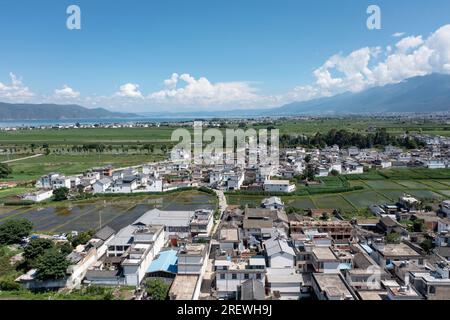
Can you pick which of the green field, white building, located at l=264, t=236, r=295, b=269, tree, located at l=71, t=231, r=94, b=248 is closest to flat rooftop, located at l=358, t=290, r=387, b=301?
white building, located at l=264, t=236, r=295, b=269

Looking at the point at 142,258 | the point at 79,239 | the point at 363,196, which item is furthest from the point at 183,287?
the point at 363,196

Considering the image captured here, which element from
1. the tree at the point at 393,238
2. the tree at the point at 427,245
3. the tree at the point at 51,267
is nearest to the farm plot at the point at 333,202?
the tree at the point at 393,238

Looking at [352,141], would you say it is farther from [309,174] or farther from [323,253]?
[323,253]

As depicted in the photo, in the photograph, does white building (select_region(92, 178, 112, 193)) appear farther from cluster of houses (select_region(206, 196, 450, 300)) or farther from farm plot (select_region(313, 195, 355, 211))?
farm plot (select_region(313, 195, 355, 211))

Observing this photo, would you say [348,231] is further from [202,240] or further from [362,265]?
[202,240]

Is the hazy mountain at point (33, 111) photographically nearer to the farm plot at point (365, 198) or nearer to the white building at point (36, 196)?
the white building at point (36, 196)

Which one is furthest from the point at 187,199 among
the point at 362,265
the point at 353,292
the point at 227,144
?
the point at 227,144
